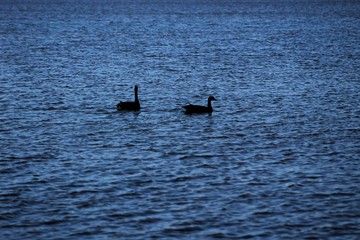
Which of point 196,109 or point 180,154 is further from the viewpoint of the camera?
point 196,109

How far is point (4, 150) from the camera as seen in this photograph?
85.0 feet

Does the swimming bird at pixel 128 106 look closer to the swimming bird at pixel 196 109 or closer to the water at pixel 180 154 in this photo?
the water at pixel 180 154

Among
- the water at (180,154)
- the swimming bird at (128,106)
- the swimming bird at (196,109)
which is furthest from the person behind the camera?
the swimming bird at (128,106)

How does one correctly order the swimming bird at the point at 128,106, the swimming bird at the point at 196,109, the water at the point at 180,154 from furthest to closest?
1. the swimming bird at the point at 128,106
2. the swimming bird at the point at 196,109
3. the water at the point at 180,154

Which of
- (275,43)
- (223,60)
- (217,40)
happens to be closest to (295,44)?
(275,43)

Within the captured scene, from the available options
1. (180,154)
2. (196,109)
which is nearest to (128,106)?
(196,109)

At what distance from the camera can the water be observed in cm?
1841

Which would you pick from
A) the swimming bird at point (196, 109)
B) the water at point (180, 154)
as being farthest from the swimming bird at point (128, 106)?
the swimming bird at point (196, 109)

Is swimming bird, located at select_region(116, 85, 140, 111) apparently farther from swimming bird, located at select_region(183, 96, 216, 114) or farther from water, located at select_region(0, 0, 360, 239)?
swimming bird, located at select_region(183, 96, 216, 114)

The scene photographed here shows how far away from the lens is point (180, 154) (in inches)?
1003

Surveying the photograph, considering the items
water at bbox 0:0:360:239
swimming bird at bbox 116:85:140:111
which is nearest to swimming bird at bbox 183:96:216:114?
water at bbox 0:0:360:239

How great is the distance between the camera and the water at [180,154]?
1841cm

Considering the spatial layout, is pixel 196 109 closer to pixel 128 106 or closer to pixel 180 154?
pixel 128 106

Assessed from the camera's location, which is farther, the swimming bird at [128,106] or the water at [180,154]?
the swimming bird at [128,106]
